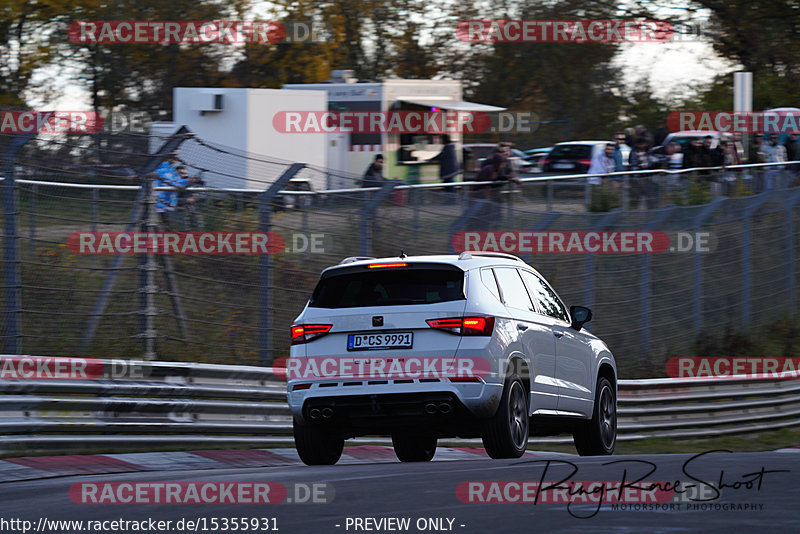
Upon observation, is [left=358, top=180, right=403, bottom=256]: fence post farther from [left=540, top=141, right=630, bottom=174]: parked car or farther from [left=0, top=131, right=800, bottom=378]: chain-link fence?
[left=540, top=141, right=630, bottom=174]: parked car

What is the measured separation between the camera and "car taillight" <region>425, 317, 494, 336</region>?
32.7 ft

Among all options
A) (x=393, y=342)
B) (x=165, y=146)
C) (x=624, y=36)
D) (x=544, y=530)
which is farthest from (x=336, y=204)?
(x=624, y=36)

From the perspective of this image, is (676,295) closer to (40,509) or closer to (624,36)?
(40,509)

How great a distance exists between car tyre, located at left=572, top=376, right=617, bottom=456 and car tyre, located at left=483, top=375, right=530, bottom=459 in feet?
5.87

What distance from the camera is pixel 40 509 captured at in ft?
25.7

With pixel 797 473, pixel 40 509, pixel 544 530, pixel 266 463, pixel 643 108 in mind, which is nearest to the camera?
pixel 544 530

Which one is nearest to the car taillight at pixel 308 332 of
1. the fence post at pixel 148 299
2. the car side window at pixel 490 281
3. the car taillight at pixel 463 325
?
the car taillight at pixel 463 325

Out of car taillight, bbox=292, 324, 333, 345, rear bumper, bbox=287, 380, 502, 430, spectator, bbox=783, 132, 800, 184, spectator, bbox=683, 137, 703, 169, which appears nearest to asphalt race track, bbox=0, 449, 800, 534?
rear bumper, bbox=287, 380, 502, 430

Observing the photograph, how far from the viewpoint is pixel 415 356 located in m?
10.0

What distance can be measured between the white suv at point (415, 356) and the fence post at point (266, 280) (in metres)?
3.53

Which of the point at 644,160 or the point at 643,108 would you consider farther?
the point at 643,108

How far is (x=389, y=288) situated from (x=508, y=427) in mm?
1327

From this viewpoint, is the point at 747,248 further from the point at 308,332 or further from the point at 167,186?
the point at 308,332

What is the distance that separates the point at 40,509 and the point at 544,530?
298 centimetres
